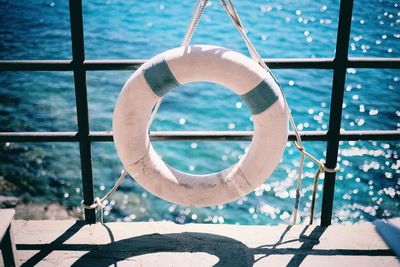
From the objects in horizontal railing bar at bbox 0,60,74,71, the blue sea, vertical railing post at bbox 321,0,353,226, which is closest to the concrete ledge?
vertical railing post at bbox 321,0,353,226

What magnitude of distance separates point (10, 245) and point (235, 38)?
8.16m

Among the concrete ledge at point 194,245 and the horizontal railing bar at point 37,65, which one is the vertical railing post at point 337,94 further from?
the horizontal railing bar at point 37,65

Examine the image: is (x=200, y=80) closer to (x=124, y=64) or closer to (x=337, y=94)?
(x=124, y=64)

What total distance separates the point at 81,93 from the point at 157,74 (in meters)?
0.37

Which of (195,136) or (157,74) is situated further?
(195,136)

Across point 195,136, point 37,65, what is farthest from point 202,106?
point 37,65

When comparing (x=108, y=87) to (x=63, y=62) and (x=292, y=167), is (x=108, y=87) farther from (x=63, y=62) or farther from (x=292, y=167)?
(x=63, y=62)

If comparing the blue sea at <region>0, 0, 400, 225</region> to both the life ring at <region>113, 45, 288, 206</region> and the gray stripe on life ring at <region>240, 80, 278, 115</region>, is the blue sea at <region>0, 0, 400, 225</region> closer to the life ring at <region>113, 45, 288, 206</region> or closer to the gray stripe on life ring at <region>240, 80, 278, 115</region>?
the life ring at <region>113, 45, 288, 206</region>

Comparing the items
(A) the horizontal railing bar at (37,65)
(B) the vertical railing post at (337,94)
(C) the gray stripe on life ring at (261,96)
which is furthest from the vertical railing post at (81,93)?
(B) the vertical railing post at (337,94)

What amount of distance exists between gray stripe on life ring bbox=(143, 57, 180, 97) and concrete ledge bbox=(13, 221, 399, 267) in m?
0.67

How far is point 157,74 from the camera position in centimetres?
188

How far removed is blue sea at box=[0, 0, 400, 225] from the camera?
197 inches

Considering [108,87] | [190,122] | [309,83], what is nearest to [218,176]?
[190,122]

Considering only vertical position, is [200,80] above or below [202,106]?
above
